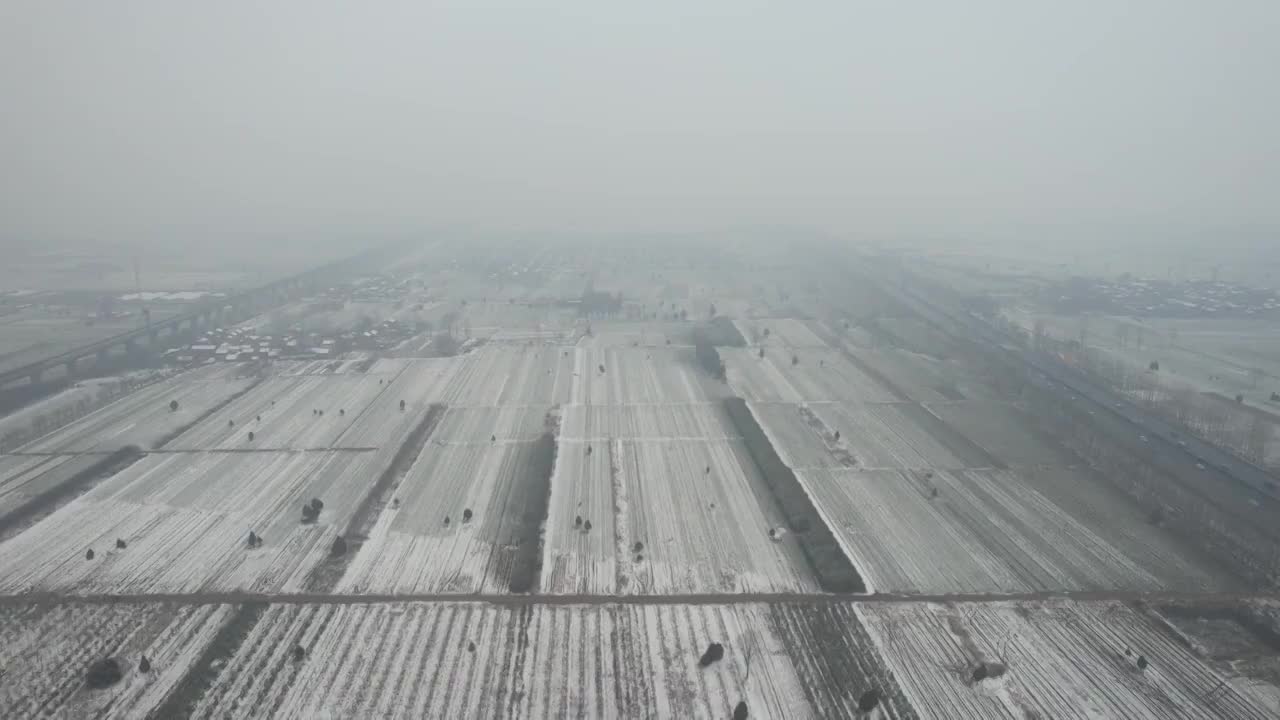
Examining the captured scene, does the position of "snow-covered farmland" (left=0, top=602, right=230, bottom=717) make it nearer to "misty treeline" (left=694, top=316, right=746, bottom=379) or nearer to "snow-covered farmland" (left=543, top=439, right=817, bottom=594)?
"snow-covered farmland" (left=543, top=439, right=817, bottom=594)

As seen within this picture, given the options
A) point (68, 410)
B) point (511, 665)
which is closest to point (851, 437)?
point (511, 665)

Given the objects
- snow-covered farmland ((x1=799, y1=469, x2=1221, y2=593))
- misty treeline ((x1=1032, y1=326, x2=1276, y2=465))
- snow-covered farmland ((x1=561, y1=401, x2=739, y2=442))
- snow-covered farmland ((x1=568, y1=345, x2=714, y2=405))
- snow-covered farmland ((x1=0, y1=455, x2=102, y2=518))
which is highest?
misty treeline ((x1=1032, y1=326, x2=1276, y2=465))

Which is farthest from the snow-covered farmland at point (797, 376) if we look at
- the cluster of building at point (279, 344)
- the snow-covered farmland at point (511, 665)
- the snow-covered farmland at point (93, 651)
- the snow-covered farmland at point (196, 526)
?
the snow-covered farmland at point (93, 651)

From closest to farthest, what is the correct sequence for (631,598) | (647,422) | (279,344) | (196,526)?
(631,598) → (196,526) → (647,422) → (279,344)

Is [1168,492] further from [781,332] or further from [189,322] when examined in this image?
[189,322]

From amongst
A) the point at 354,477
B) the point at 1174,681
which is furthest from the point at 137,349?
the point at 1174,681

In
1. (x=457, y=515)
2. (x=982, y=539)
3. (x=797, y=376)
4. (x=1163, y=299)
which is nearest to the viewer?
(x=982, y=539)

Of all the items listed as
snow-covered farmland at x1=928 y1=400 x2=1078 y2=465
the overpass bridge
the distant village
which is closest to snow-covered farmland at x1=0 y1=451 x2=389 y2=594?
the distant village
